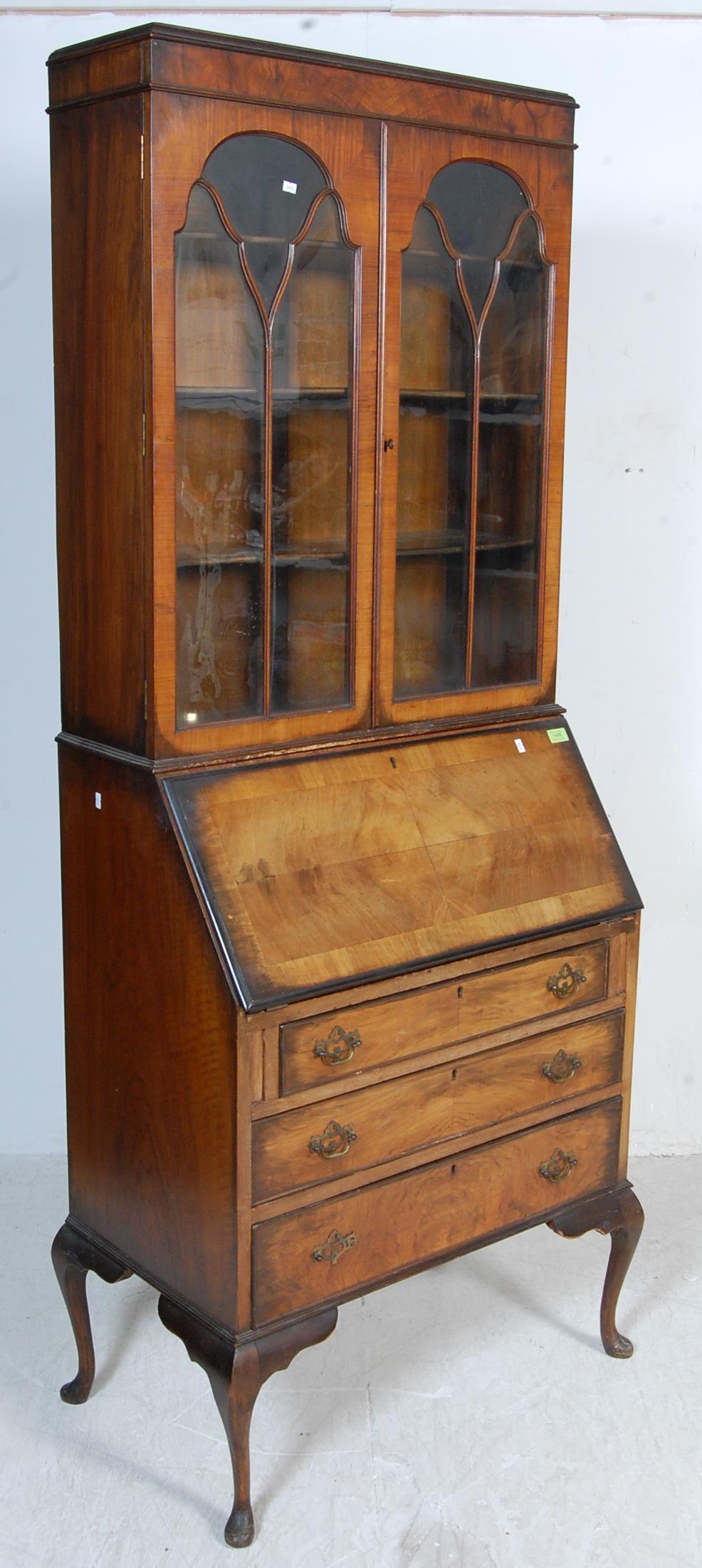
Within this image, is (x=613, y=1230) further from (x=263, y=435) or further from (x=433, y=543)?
(x=263, y=435)

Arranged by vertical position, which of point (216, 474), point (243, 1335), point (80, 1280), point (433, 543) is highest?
point (216, 474)

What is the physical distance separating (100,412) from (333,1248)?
1.32 meters

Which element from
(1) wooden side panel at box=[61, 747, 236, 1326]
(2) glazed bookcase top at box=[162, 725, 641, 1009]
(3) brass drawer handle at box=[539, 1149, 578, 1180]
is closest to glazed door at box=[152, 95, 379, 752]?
(2) glazed bookcase top at box=[162, 725, 641, 1009]

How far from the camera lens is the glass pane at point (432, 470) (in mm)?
2674

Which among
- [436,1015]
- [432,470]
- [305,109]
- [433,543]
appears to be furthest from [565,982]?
[305,109]

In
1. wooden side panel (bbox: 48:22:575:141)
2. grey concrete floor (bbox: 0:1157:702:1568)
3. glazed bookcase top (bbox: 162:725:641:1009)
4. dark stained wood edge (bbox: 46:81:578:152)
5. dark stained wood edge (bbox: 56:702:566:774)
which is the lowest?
grey concrete floor (bbox: 0:1157:702:1568)

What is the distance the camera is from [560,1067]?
2820 mm

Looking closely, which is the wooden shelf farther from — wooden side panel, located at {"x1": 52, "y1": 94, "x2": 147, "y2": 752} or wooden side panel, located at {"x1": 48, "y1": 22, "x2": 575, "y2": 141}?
wooden side panel, located at {"x1": 48, "y1": 22, "x2": 575, "y2": 141}

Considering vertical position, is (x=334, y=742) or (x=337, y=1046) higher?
(x=334, y=742)

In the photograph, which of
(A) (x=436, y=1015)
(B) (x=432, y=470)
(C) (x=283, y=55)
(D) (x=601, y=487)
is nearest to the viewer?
(C) (x=283, y=55)

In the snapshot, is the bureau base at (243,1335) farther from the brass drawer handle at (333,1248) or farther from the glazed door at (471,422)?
the glazed door at (471,422)

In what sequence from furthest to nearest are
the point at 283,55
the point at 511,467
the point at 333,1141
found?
the point at 511,467
the point at 333,1141
the point at 283,55

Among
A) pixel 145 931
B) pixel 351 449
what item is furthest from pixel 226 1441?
pixel 351 449

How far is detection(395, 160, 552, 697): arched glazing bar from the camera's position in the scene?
2.69 m
